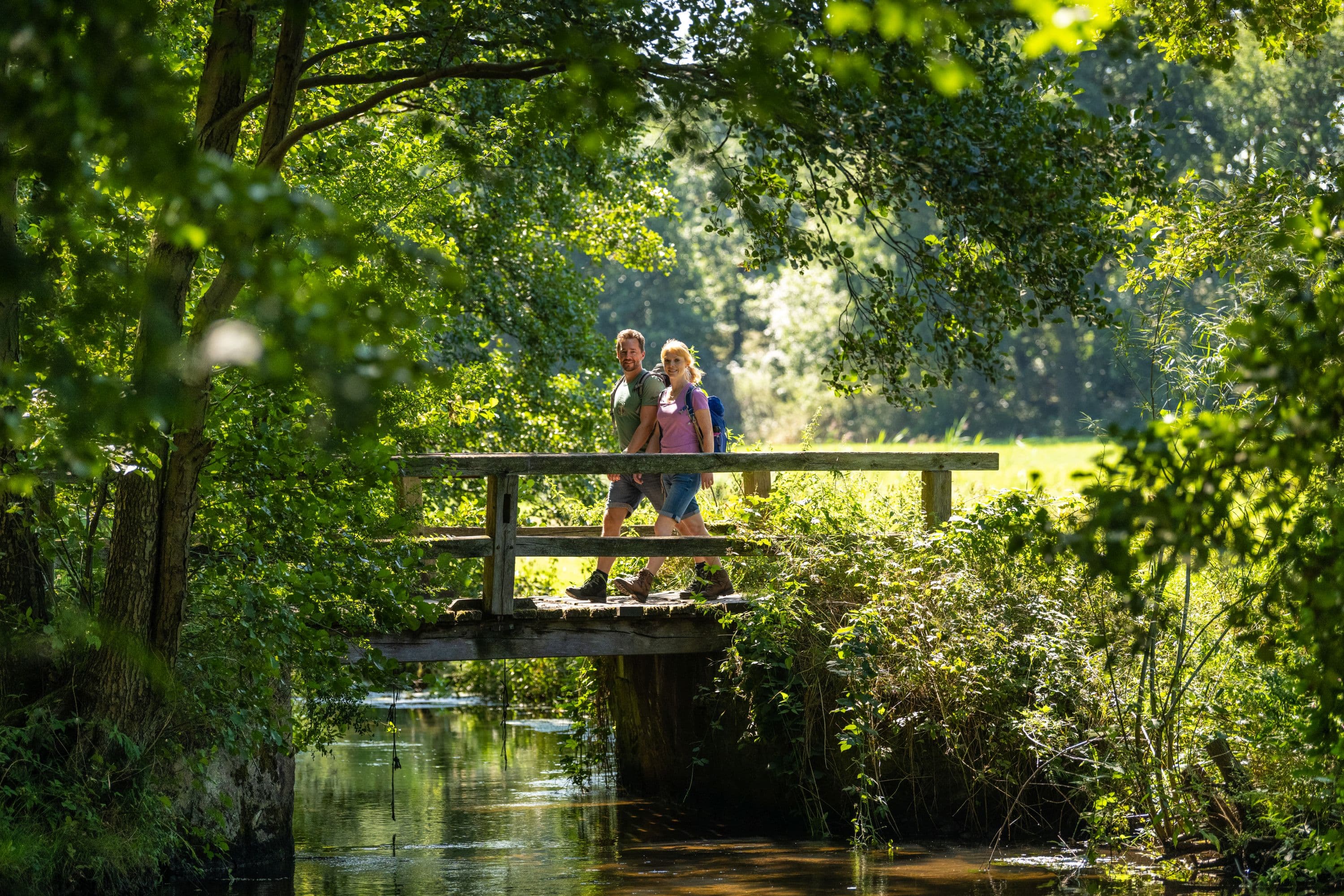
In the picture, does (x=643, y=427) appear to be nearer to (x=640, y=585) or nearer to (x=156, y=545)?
(x=640, y=585)

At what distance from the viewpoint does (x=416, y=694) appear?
18922mm

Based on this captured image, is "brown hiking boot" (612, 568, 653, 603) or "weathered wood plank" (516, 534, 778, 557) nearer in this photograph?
"weathered wood plank" (516, 534, 778, 557)

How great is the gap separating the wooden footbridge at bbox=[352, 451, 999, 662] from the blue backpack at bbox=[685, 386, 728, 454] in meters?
0.35

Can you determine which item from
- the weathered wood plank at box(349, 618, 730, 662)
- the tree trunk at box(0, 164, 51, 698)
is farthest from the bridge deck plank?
the tree trunk at box(0, 164, 51, 698)

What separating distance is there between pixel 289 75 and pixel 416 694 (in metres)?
13.0

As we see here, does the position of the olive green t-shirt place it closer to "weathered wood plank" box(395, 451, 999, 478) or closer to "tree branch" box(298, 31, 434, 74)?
"weathered wood plank" box(395, 451, 999, 478)

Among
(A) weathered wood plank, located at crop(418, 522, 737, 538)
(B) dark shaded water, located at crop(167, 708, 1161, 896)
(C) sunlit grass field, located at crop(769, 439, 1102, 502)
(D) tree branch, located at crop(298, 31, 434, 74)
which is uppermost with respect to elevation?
(C) sunlit grass field, located at crop(769, 439, 1102, 502)

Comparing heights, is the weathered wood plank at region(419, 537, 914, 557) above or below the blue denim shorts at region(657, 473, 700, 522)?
below

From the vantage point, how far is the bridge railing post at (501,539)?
9.30 meters

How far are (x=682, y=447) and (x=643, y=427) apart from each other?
0.31 m

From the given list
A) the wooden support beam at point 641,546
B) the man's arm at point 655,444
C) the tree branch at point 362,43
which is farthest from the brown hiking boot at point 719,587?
the tree branch at point 362,43

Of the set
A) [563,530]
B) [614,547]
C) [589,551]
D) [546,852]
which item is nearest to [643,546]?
[614,547]

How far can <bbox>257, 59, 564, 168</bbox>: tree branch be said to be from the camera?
273 inches

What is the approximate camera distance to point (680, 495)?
32.4ft
